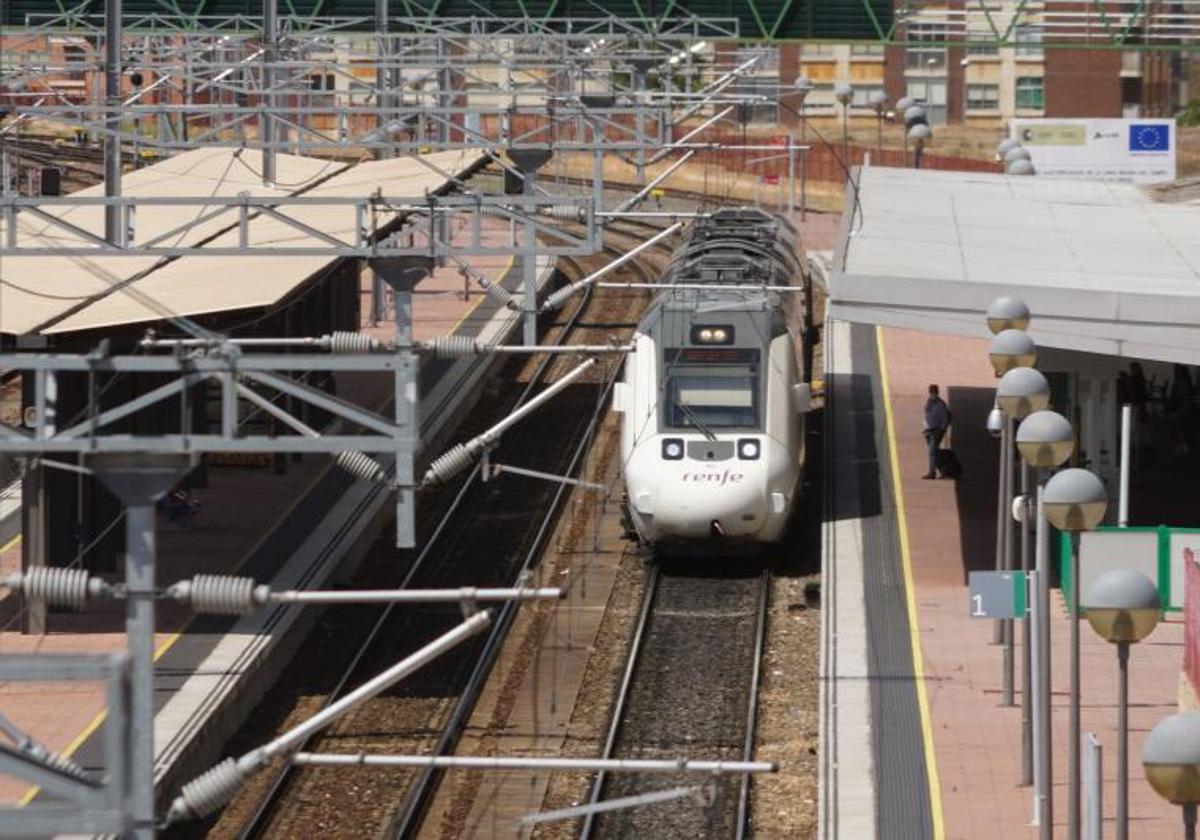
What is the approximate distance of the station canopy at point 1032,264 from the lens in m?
25.7

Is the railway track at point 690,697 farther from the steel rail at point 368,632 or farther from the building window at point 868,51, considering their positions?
the building window at point 868,51

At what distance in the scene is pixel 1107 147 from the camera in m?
63.0

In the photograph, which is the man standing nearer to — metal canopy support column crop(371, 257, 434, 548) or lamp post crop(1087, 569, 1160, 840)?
metal canopy support column crop(371, 257, 434, 548)

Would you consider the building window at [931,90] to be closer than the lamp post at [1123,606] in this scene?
No

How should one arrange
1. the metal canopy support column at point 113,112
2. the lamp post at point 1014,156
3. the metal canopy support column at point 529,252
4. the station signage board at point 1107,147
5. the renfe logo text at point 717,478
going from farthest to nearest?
the station signage board at point 1107,147 < the lamp post at point 1014,156 < the renfe logo text at point 717,478 < the metal canopy support column at point 113,112 < the metal canopy support column at point 529,252

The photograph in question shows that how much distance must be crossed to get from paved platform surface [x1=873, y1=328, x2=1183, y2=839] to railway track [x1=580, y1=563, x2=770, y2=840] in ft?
5.56

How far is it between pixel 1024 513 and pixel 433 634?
7.55 metres

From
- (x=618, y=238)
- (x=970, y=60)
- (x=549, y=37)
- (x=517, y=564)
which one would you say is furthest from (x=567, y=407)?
(x=970, y=60)

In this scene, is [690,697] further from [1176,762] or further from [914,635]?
[1176,762]

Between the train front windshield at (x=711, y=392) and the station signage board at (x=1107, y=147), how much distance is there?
118ft

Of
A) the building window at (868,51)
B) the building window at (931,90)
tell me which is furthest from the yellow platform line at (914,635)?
the building window at (868,51)

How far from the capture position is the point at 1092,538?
2575 centimetres

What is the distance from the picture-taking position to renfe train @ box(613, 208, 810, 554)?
27234 millimetres

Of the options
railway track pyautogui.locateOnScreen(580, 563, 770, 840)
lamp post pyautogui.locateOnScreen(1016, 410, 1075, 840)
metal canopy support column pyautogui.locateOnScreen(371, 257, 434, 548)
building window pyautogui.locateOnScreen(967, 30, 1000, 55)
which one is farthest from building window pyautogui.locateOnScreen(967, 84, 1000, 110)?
lamp post pyautogui.locateOnScreen(1016, 410, 1075, 840)
